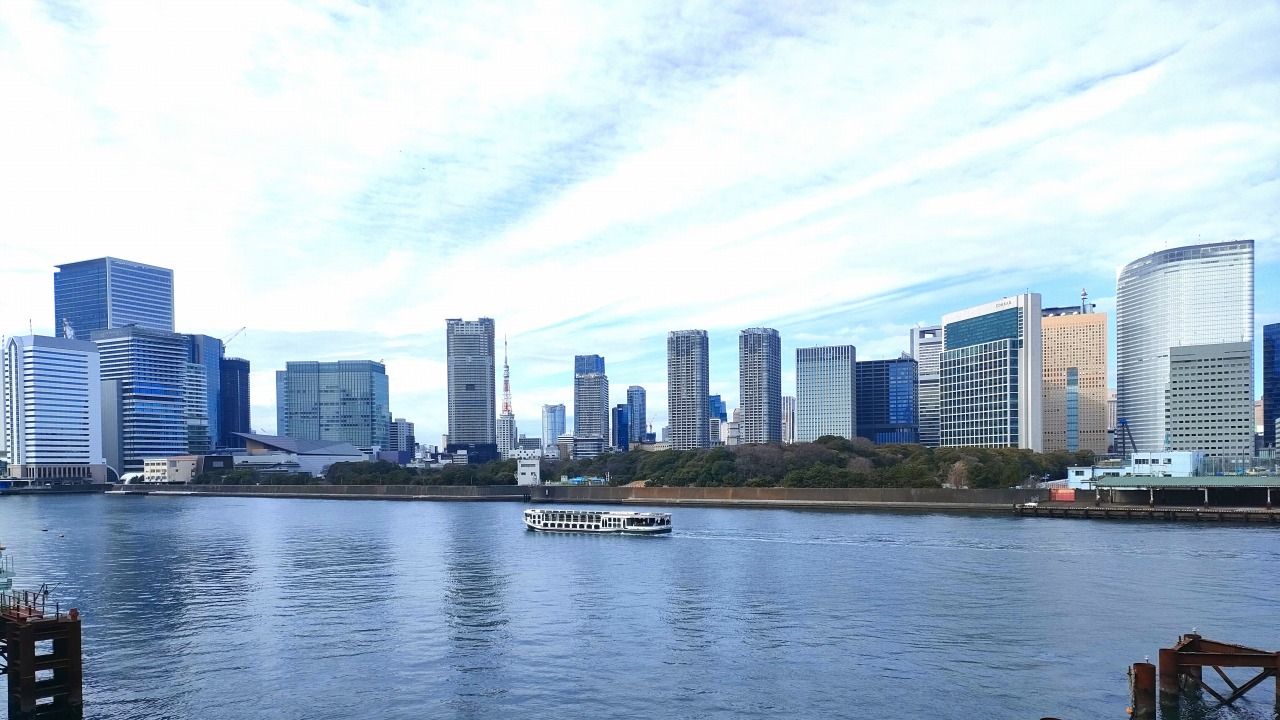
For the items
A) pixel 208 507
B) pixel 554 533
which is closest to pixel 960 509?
pixel 554 533

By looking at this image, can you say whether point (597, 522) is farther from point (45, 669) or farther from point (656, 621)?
point (45, 669)

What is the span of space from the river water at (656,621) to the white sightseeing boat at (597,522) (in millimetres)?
6732

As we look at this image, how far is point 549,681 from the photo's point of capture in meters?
30.5

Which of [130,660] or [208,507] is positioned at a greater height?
[130,660]

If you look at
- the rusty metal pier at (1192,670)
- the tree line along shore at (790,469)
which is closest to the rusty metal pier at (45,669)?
the rusty metal pier at (1192,670)

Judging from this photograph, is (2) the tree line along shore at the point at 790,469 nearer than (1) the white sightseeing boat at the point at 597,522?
No

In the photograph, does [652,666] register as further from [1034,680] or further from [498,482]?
[498,482]

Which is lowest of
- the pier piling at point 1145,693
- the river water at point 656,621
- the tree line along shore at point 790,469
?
the tree line along shore at point 790,469

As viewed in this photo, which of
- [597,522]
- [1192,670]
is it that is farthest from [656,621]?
[597,522]

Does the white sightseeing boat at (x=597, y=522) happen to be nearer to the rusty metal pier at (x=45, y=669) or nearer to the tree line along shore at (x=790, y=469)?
the tree line along shore at (x=790, y=469)

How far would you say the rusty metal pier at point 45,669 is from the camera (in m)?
27.0

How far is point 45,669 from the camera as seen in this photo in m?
28.0

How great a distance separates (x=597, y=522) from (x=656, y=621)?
47402mm

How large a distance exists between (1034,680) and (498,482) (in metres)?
136
